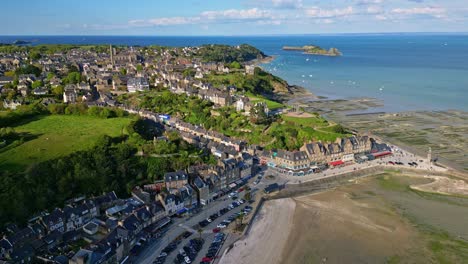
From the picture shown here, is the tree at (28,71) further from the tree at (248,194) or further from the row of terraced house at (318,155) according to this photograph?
the tree at (248,194)

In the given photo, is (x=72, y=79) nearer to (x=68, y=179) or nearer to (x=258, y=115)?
(x=258, y=115)

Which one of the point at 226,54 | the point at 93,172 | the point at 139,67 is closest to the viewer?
the point at 93,172

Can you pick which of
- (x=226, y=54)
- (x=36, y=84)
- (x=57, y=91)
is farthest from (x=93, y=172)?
(x=226, y=54)

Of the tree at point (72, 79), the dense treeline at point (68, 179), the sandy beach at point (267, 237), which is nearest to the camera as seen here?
the sandy beach at point (267, 237)

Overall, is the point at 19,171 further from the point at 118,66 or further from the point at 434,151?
the point at 118,66

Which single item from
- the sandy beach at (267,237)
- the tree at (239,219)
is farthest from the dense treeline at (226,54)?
the tree at (239,219)
